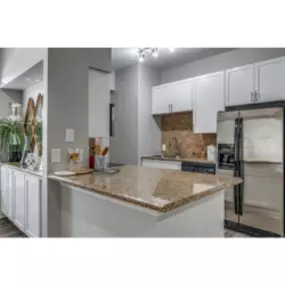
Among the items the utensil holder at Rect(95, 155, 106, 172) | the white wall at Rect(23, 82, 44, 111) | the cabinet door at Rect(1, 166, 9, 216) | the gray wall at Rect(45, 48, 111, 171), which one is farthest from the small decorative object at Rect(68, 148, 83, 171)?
the cabinet door at Rect(1, 166, 9, 216)

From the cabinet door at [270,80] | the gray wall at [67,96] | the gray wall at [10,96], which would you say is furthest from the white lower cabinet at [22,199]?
the cabinet door at [270,80]

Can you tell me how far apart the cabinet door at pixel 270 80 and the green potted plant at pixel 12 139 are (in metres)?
2.64

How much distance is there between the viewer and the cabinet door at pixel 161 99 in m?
3.65

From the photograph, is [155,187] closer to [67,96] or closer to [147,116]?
[67,96]

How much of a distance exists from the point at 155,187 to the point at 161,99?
8.41 ft

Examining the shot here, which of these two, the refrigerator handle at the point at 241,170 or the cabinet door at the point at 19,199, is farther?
the refrigerator handle at the point at 241,170

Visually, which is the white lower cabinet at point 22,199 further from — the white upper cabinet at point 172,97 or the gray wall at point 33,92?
the white upper cabinet at point 172,97

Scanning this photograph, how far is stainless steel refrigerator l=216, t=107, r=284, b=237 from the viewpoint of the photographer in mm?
2244

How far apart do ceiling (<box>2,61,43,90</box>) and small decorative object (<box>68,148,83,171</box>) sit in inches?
29.5

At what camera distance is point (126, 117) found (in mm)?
3971
